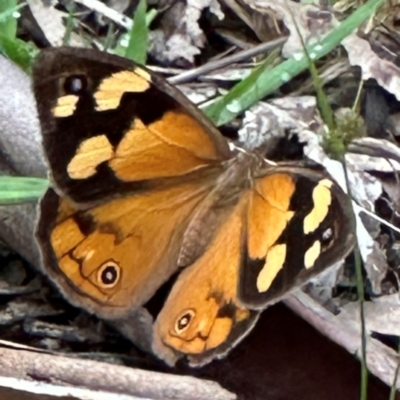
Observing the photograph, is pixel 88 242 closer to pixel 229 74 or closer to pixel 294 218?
pixel 294 218

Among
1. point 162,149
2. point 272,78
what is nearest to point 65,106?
point 162,149

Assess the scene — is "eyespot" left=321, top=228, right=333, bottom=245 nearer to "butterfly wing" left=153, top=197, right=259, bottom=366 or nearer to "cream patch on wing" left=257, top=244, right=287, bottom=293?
"cream patch on wing" left=257, top=244, right=287, bottom=293

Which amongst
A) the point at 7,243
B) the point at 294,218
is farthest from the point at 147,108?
the point at 7,243

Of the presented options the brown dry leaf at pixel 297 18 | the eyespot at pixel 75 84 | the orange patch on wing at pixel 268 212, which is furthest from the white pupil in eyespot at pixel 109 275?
the brown dry leaf at pixel 297 18

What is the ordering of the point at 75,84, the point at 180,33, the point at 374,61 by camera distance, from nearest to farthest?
the point at 75,84 → the point at 374,61 → the point at 180,33

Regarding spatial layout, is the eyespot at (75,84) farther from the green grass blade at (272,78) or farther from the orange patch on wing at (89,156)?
the green grass blade at (272,78)

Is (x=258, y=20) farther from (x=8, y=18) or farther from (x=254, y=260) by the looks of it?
(x=254, y=260)

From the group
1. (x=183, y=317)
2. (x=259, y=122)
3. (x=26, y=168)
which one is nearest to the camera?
(x=183, y=317)

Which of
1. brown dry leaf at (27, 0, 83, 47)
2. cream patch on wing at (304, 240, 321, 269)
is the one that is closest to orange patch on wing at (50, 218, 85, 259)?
cream patch on wing at (304, 240, 321, 269)
